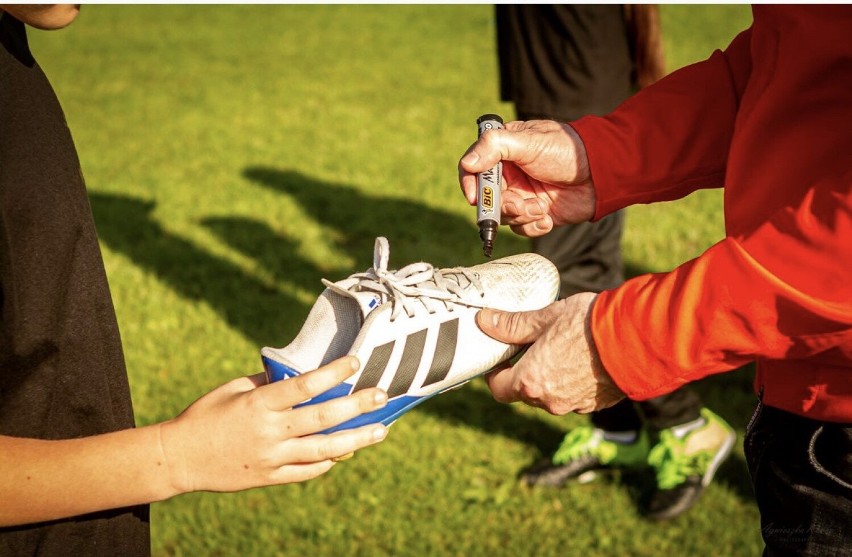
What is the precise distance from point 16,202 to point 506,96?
274 cm

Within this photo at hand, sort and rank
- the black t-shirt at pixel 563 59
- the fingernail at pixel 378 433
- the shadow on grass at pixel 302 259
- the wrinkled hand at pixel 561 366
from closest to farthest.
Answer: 1. the fingernail at pixel 378 433
2. the wrinkled hand at pixel 561 366
3. the black t-shirt at pixel 563 59
4. the shadow on grass at pixel 302 259

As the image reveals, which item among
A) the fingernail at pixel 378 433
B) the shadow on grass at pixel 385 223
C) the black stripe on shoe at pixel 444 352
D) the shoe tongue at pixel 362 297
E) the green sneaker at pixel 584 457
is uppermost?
the shoe tongue at pixel 362 297

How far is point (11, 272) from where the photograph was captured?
1.37 metres

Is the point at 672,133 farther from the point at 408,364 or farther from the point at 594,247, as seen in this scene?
the point at 594,247

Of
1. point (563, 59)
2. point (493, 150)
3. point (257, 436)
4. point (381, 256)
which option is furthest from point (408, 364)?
point (563, 59)

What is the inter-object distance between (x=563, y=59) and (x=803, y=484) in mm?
2408

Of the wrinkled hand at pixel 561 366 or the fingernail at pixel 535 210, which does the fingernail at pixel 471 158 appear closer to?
the fingernail at pixel 535 210

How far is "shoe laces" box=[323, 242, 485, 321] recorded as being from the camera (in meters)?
1.86

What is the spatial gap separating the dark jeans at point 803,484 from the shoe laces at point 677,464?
5.37ft

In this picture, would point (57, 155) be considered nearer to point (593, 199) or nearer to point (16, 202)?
point (16, 202)

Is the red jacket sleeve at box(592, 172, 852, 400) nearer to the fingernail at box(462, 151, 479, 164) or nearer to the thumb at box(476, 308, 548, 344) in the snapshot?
the thumb at box(476, 308, 548, 344)

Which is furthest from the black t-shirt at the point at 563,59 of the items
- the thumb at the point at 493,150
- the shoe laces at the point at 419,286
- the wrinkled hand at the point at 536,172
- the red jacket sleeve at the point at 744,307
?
the red jacket sleeve at the point at 744,307

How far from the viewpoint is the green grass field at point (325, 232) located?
10.8 ft

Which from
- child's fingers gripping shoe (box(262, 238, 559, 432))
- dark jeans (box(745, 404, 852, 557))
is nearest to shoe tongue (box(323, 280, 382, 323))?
child's fingers gripping shoe (box(262, 238, 559, 432))
